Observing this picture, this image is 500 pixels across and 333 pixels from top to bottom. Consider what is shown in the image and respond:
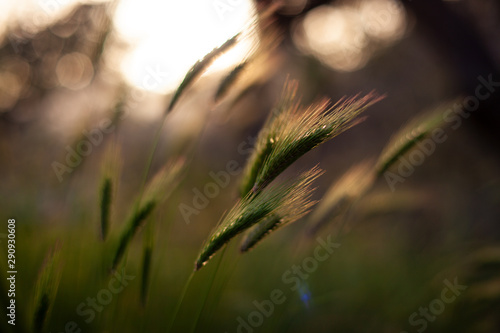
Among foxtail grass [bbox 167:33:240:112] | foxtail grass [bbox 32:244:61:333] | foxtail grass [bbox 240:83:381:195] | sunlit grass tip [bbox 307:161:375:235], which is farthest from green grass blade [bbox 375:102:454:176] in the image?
foxtail grass [bbox 32:244:61:333]

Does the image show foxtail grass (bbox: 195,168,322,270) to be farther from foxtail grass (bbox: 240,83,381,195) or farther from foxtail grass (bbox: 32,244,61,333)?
foxtail grass (bbox: 32,244,61,333)

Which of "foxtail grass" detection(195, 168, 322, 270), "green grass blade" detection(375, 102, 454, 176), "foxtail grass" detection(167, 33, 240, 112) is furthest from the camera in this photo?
"green grass blade" detection(375, 102, 454, 176)

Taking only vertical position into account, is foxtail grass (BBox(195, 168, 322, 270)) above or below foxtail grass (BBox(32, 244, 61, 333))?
below

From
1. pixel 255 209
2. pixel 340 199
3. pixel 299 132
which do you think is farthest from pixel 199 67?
pixel 340 199

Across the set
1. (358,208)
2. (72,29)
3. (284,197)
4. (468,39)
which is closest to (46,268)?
(284,197)

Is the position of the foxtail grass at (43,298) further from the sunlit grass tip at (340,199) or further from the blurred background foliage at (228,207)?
the sunlit grass tip at (340,199)

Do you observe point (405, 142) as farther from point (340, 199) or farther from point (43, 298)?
point (43, 298)

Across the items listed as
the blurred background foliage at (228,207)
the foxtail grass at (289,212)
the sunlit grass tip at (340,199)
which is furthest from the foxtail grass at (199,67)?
the sunlit grass tip at (340,199)

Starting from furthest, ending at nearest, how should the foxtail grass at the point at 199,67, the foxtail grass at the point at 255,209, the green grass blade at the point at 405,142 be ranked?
the green grass blade at the point at 405,142, the foxtail grass at the point at 199,67, the foxtail grass at the point at 255,209

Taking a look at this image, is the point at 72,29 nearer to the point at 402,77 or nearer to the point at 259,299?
the point at 402,77
